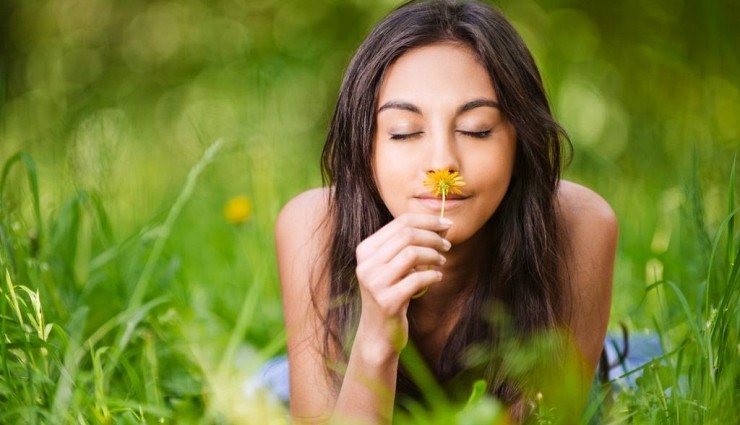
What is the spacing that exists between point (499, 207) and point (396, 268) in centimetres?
47

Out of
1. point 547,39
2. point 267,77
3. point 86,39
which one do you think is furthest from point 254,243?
point 86,39

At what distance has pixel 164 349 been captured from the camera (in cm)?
221

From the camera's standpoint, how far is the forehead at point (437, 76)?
5.73 feet

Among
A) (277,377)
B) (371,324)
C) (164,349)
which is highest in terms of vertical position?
(371,324)

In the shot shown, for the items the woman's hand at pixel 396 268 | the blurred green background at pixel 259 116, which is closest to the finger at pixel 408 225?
the woman's hand at pixel 396 268

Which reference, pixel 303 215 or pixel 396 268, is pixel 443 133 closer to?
pixel 396 268

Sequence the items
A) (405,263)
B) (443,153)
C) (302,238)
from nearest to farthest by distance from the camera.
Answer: (405,263), (443,153), (302,238)

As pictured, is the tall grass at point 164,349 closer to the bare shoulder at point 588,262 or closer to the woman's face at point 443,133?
the bare shoulder at point 588,262

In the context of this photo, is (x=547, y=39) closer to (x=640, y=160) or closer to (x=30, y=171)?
(x=640, y=160)

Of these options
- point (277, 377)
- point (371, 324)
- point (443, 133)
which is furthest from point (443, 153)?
point (277, 377)

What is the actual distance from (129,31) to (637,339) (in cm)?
534

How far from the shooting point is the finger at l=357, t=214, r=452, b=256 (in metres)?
1.62

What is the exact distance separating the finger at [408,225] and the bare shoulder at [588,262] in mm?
557

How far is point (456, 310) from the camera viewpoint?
2154 mm
